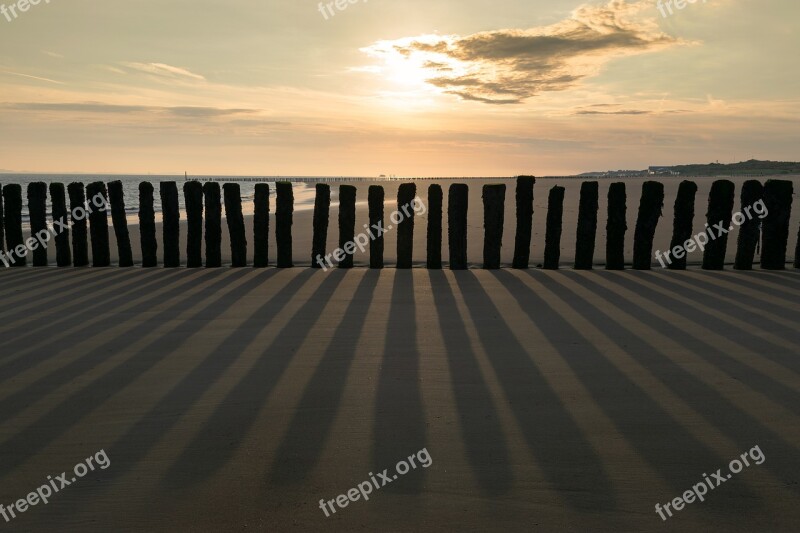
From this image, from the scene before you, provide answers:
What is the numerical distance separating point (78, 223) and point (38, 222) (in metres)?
0.68

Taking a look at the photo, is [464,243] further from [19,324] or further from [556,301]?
[19,324]

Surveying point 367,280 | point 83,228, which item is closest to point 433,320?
point 367,280

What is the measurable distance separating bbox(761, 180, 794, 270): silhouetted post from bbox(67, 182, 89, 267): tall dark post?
31.3 feet

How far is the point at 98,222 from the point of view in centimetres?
848

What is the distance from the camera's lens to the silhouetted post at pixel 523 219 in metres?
7.96

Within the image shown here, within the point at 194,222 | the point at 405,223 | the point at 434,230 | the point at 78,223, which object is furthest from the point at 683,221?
the point at 78,223

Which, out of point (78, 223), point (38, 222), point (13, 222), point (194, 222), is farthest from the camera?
point (13, 222)

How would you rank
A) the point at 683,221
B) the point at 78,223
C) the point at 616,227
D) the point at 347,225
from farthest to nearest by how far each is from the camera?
the point at 78,223 → the point at 347,225 → the point at 683,221 → the point at 616,227

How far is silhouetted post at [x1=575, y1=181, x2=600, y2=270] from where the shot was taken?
7.93 m

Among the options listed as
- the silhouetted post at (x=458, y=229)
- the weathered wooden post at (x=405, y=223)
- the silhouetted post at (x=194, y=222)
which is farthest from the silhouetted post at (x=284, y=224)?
the silhouetted post at (x=458, y=229)

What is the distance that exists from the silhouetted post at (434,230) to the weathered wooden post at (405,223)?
0.25 m

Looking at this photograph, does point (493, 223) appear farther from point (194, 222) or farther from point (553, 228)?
point (194, 222)

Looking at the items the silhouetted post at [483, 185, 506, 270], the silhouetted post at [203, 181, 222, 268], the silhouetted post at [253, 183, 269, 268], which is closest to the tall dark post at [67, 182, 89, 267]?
the silhouetted post at [203, 181, 222, 268]

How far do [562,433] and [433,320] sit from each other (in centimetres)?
229
